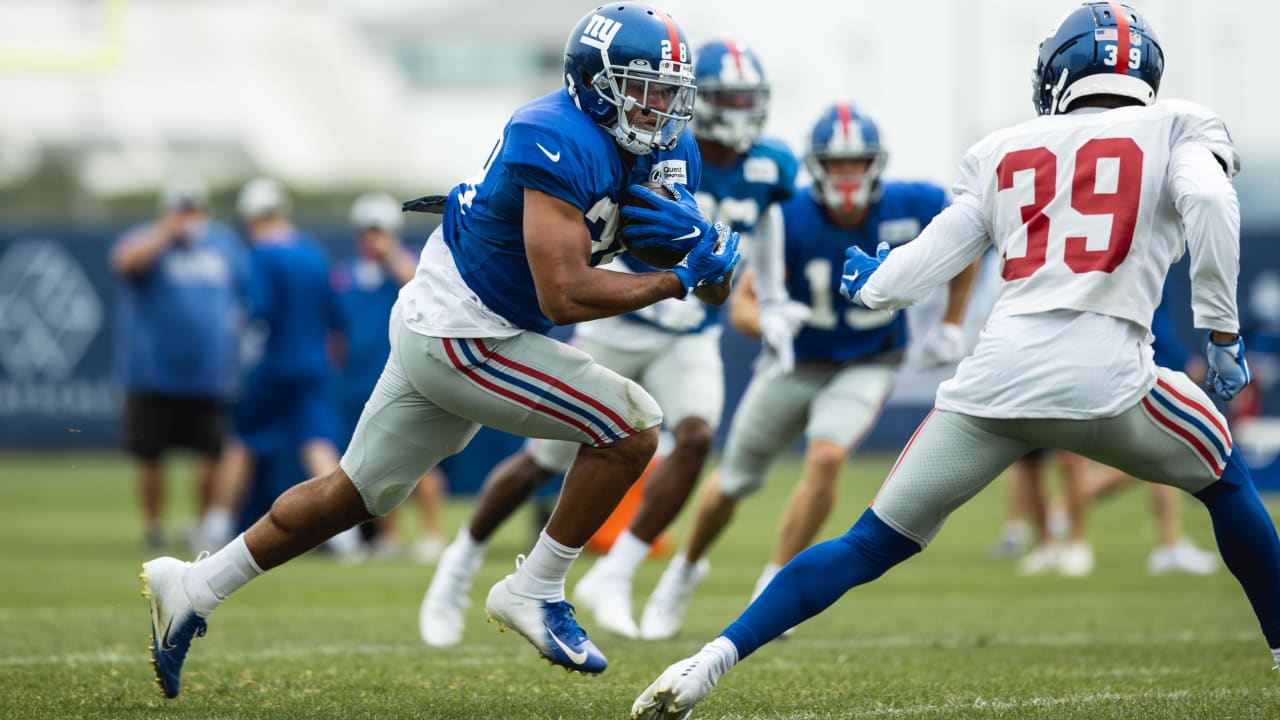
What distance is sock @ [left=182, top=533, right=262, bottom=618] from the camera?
178 inches

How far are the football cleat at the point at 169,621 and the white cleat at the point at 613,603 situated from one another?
1.99 metres

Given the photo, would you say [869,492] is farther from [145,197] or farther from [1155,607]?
[145,197]

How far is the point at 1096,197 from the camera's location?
3844 millimetres

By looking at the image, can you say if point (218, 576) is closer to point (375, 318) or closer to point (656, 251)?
point (656, 251)

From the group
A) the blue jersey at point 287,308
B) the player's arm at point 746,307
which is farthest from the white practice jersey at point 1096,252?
the blue jersey at point 287,308

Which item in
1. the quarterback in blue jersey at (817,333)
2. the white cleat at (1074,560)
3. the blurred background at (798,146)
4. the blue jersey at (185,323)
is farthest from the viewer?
the blurred background at (798,146)

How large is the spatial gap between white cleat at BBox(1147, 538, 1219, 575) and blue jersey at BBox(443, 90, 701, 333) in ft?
18.1

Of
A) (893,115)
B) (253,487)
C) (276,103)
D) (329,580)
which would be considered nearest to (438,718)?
(329,580)

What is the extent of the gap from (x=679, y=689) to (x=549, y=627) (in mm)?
710

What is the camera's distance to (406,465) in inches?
179

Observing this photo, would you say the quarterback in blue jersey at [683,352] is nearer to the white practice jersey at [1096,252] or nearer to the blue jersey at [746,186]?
the blue jersey at [746,186]

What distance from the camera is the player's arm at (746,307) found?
6.61 m

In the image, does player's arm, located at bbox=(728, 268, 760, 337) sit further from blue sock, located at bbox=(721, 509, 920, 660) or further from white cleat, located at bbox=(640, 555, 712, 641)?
blue sock, located at bbox=(721, 509, 920, 660)

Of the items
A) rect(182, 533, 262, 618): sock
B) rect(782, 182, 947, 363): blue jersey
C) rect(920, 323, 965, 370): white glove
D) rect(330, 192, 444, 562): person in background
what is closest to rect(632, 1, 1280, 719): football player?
rect(182, 533, 262, 618): sock
